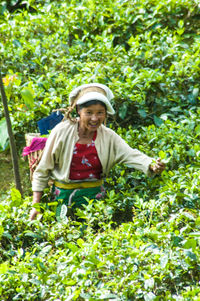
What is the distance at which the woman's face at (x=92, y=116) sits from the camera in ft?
9.84

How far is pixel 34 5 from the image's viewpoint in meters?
6.72

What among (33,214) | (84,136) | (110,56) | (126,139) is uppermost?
(110,56)

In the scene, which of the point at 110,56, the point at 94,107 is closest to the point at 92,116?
the point at 94,107

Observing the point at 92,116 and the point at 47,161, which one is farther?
the point at 47,161

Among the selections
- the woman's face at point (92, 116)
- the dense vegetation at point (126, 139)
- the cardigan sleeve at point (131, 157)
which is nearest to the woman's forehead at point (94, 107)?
the woman's face at point (92, 116)

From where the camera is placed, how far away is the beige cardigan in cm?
315

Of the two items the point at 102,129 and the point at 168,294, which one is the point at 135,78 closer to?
the point at 102,129

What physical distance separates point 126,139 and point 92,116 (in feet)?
2.61

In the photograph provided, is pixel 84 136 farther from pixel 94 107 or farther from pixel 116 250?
pixel 116 250

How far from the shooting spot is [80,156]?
3.18 metres

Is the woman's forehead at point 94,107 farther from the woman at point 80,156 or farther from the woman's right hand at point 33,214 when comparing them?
the woman's right hand at point 33,214

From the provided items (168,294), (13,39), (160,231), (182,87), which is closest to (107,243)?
(160,231)

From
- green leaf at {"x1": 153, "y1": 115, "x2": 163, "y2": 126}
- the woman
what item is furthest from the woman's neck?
green leaf at {"x1": 153, "y1": 115, "x2": 163, "y2": 126}

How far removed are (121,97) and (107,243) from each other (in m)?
1.93
